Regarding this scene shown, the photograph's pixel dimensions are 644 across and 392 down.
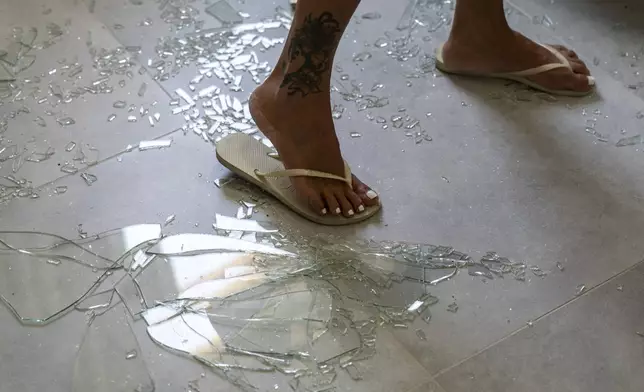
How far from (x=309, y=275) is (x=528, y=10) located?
0.80 m

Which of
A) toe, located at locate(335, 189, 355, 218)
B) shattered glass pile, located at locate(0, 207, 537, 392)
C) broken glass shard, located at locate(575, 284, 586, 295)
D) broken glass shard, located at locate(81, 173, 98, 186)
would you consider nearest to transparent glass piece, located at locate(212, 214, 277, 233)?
shattered glass pile, located at locate(0, 207, 537, 392)

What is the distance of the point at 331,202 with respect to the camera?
1055 mm

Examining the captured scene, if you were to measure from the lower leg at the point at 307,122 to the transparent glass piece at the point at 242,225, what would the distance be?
0.23ft

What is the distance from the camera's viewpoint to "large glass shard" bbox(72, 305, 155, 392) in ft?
2.87

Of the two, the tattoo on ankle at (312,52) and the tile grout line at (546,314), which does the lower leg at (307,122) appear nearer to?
the tattoo on ankle at (312,52)

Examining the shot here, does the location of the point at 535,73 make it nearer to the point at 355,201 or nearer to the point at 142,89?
the point at 355,201

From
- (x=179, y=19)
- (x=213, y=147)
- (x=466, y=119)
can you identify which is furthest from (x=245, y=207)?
(x=179, y=19)

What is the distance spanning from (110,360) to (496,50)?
84 centimetres

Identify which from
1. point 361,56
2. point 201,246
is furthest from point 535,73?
point 201,246

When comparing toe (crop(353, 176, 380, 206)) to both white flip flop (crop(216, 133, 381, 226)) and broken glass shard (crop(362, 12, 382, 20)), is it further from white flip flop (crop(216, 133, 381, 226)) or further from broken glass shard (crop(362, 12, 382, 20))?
broken glass shard (crop(362, 12, 382, 20))

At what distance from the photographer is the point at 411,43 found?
1.39 metres

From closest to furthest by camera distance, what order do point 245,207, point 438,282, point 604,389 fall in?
point 604,389
point 438,282
point 245,207

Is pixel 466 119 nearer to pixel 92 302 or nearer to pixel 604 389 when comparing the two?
pixel 604 389

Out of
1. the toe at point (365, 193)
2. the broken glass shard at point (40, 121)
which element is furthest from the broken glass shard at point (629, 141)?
the broken glass shard at point (40, 121)
